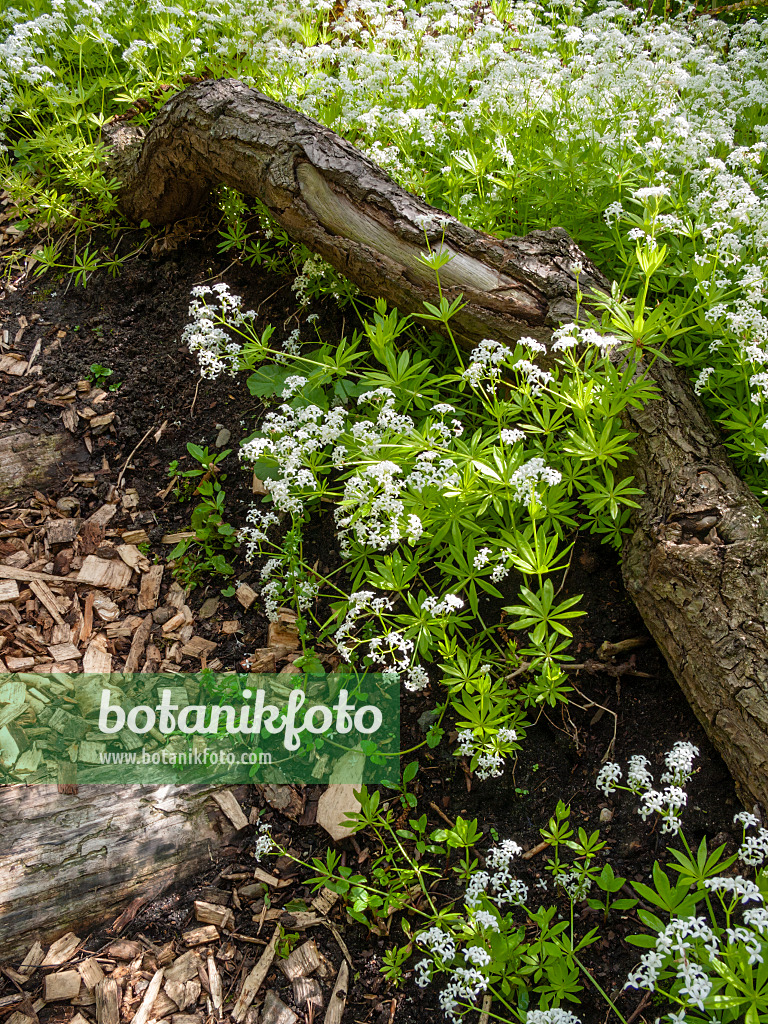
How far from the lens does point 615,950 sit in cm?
237

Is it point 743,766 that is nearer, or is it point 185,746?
point 743,766

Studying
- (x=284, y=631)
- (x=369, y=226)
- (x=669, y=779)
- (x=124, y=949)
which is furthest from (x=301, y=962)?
(x=369, y=226)

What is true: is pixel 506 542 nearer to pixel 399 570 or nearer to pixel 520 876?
pixel 399 570

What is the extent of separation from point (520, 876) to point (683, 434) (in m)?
1.89

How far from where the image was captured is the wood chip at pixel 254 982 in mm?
2449

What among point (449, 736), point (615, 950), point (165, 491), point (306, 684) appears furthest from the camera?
point (165, 491)

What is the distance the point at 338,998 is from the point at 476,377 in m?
2.40

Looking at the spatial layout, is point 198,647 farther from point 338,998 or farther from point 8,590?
point 338,998

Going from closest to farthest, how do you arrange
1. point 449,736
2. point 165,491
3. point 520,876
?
1. point 520,876
2. point 449,736
3. point 165,491

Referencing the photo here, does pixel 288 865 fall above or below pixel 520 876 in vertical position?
below

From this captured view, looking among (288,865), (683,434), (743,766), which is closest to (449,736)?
(288,865)

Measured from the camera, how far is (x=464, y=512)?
2918 millimetres

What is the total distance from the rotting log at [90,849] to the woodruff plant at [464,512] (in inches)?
35.4
